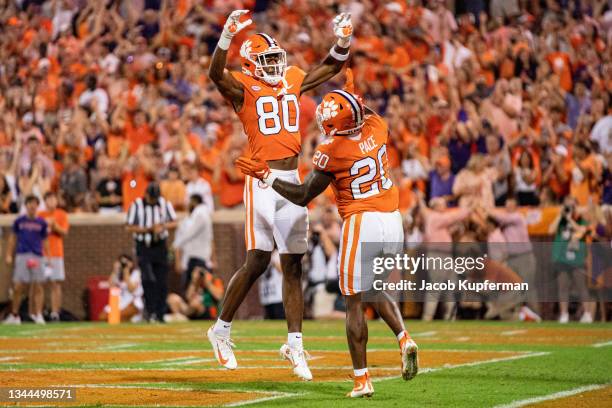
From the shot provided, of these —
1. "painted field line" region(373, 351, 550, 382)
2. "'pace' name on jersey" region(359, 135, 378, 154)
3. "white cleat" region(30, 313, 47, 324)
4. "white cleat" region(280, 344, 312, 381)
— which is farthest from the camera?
"white cleat" region(30, 313, 47, 324)

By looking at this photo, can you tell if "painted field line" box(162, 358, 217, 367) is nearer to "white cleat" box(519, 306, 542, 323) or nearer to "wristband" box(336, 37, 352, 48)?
"wristband" box(336, 37, 352, 48)

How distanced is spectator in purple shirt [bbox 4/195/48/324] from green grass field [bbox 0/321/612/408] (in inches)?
98.6

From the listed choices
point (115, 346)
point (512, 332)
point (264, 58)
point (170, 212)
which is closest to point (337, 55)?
point (264, 58)

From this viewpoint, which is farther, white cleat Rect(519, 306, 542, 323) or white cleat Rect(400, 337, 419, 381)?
white cleat Rect(519, 306, 542, 323)

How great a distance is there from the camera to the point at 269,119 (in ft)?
30.0

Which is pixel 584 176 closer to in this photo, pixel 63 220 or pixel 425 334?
pixel 425 334

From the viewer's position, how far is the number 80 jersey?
25.8ft

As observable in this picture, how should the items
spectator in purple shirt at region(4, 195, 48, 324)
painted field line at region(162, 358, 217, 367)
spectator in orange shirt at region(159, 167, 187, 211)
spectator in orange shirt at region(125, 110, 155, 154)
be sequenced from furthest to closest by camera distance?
spectator in orange shirt at region(125, 110, 155, 154), spectator in orange shirt at region(159, 167, 187, 211), spectator in purple shirt at region(4, 195, 48, 324), painted field line at region(162, 358, 217, 367)

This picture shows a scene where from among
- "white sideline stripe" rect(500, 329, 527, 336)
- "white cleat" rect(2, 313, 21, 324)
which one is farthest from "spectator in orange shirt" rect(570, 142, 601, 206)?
"white cleat" rect(2, 313, 21, 324)

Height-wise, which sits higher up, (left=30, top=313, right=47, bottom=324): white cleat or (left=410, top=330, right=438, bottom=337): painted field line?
(left=30, top=313, right=47, bottom=324): white cleat

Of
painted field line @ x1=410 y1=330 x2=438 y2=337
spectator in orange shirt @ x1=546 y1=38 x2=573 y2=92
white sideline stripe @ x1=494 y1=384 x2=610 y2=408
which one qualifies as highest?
spectator in orange shirt @ x1=546 y1=38 x2=573 y2=92

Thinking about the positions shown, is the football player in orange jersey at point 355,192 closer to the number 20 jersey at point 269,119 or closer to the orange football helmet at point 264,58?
the number 20 jersey at point 269,119

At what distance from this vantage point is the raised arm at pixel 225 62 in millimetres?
8734

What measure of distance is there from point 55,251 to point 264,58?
30.7ft
